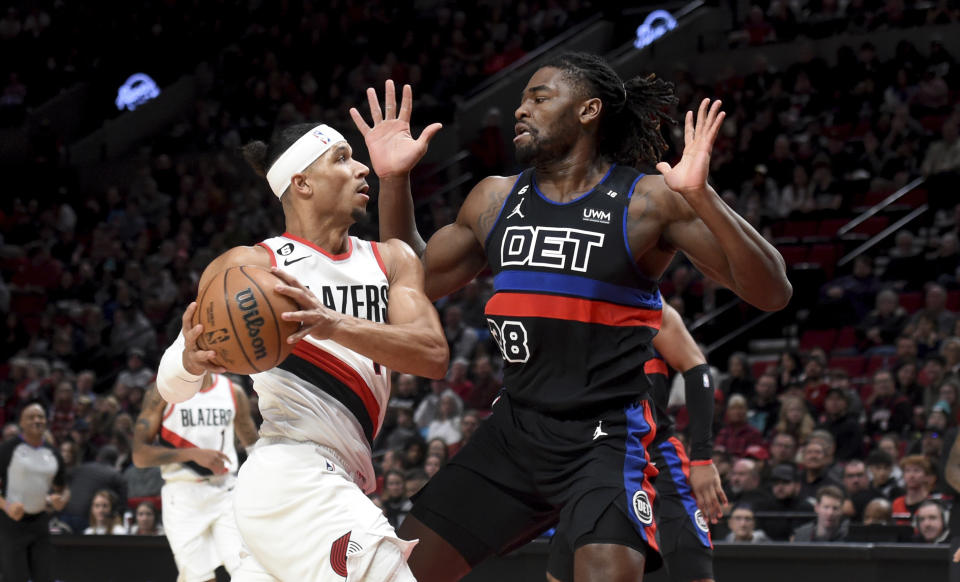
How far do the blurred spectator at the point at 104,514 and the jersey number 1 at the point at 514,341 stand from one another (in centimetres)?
770

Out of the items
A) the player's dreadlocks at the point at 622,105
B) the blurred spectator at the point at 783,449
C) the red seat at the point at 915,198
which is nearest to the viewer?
the player's dreadlocks at the point at 622,105

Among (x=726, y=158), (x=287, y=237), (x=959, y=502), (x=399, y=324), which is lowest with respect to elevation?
(x=959, y=502)

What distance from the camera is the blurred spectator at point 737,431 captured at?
403 inches

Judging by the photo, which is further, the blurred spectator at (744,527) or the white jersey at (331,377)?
the blurred spectator at (744,527)

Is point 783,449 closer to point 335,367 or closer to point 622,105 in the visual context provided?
point 622,105

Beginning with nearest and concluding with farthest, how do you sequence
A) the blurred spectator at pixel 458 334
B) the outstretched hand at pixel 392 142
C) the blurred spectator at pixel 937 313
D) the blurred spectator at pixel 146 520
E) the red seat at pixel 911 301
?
the outstretched hand at pixel 392 142
the blurred spectator at pixel 146 520
the blurred spectator at pixel 937 313
the red seat at pixel 911 301
the blurred spectator at pixel 458 334

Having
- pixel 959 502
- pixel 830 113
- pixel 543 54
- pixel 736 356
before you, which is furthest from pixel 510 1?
pixel 959 502

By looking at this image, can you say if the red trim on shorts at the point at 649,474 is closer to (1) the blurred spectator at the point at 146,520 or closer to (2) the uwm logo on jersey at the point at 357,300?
(2) the uwm logo on jersey at the point at 357,300

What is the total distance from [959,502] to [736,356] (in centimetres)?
484

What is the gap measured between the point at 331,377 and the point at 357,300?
0.26 meters

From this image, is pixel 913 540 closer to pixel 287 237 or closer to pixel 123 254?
pixel 287 237

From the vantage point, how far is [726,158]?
48.3 ft

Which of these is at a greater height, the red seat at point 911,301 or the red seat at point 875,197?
the red seat at point 875,197

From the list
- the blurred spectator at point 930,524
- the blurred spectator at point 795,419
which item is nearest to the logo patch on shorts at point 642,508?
the blurred spectator at point 930,524
